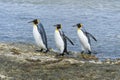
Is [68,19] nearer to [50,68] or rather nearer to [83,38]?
[83,38]

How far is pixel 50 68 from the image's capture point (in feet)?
30.3

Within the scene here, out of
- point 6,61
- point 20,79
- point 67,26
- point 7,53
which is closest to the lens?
point 20,79

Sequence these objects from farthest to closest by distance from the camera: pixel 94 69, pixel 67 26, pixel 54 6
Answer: pixel 54 6, pixel 67 26, pixel 94 69

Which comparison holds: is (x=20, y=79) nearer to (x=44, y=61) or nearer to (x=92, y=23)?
(x=44, y=61)

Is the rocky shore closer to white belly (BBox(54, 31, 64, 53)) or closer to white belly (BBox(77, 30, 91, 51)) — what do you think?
white belly (BBox(54, 31, 64, 53))

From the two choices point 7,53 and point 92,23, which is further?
point 92,23

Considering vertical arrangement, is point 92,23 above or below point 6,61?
below

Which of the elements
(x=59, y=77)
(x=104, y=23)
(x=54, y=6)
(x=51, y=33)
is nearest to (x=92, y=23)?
(x=104, y=23)

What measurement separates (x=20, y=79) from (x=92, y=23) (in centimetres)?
1082

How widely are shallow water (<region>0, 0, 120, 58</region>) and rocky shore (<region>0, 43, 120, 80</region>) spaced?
2858 mm

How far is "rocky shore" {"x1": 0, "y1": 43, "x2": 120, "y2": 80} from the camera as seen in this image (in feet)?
28.0

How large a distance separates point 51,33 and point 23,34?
98cm

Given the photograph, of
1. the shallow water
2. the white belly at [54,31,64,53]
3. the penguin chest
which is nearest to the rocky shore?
the white belly at [54,31,64,53]

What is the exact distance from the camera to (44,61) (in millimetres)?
9984
